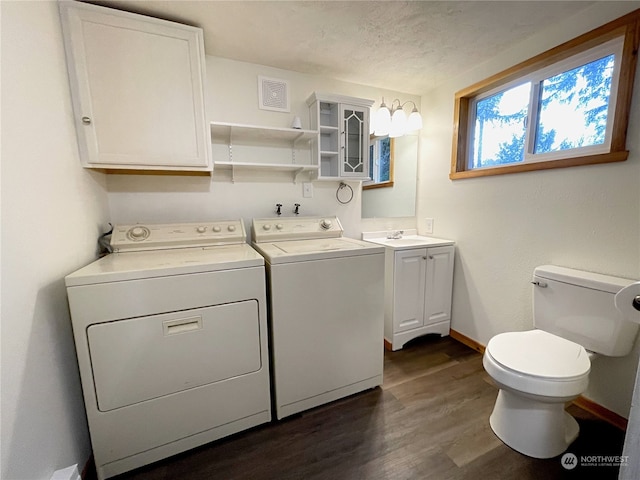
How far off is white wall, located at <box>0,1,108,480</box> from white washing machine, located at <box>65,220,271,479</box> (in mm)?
98

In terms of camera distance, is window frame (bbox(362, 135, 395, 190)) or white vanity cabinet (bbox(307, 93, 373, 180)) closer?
white vanity cabinet (bbox(307, 93, 373, 180))

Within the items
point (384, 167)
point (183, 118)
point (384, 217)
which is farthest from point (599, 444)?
point (183, 118)

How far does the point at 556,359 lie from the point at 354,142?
180cm

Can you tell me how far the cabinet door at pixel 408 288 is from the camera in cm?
206

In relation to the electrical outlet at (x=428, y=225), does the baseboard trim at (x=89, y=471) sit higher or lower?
lower

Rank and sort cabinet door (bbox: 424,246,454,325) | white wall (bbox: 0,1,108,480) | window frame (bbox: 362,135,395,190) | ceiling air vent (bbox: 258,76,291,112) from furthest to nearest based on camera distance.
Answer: window frame (bbox: 362,135,395,190), cabinet door (bbox: 424,246,454,325), ceiling air vent (bbox: 258,76,291,112), white wall (bbox: 0,1,108,480)

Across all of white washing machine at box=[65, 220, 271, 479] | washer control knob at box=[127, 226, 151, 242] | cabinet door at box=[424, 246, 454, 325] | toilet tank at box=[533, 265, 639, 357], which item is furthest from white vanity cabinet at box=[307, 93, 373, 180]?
toilet tank at box=[533, 265, 639, 357]

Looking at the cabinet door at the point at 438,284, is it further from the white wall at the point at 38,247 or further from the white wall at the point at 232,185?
the white wall at the point at 38,247

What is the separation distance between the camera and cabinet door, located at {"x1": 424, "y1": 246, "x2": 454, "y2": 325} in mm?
2191

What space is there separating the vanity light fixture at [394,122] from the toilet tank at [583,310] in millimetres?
1441

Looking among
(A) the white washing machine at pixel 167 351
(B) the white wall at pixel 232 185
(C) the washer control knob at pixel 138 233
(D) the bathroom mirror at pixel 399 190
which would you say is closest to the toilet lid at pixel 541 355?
(A) the white washing machine at pixel 167 351

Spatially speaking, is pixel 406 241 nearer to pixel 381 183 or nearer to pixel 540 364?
pixel 381 183

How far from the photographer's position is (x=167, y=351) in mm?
1175

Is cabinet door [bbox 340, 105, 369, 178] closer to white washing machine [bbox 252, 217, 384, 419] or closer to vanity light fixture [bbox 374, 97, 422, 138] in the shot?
vanity light fixture [bbox 374, 97, 422, 138]
